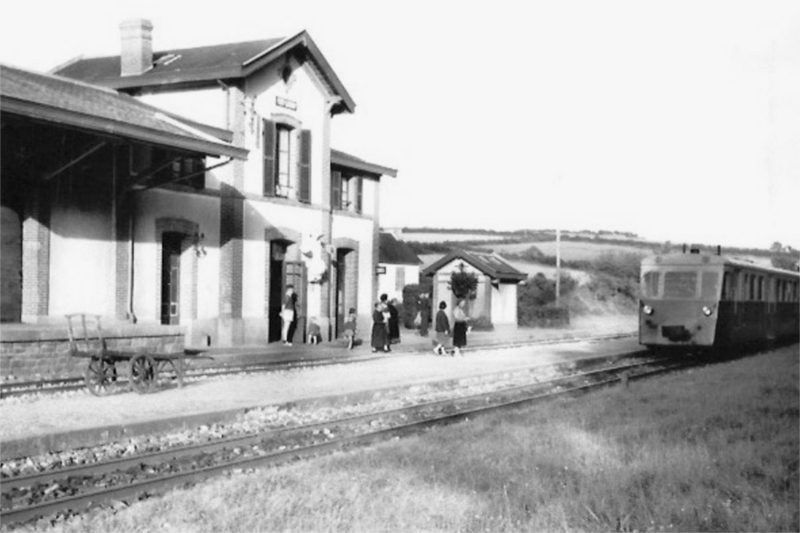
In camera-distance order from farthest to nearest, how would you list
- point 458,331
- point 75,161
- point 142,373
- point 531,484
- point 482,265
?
point 482,265, point 458,331, point 75,161, point 142,373, point 531,484

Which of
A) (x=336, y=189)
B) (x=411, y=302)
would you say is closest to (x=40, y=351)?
(x=336, y=189)

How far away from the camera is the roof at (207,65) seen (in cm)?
2266

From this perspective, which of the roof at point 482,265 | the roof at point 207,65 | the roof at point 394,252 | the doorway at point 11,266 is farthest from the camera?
the roof at point 394,252

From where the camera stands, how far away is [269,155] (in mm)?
24000

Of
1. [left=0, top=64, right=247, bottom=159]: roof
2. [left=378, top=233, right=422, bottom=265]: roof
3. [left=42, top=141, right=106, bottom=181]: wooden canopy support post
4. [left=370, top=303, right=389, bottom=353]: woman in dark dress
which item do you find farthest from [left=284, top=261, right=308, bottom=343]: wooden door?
[left=378, top=233, right=422, bottom=265]: roof

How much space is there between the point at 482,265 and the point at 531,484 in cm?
2936

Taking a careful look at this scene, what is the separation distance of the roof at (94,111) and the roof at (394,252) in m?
28.4

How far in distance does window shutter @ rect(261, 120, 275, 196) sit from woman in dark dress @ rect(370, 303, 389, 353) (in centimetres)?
470

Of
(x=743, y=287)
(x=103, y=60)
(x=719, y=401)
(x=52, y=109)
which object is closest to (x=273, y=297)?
(x=103, y=60)

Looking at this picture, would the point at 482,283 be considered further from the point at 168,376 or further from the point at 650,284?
the point at 168,376

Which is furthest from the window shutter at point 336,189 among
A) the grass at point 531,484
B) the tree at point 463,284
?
the grass at point 531,484

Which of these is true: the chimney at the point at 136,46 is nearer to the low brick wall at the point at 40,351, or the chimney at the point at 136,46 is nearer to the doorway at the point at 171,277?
the doorway at the point at 171,277

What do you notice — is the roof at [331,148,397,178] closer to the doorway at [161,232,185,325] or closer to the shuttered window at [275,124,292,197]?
the shuttered window at [275,124,292,197]

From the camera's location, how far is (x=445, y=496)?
22.4ft
